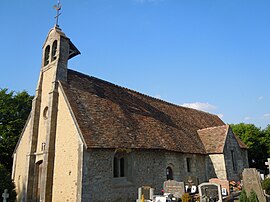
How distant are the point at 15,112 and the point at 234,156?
81.2 ft

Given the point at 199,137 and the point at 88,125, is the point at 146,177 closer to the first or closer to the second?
the point at 88,125

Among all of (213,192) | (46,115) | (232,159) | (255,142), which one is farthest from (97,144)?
(255,142)

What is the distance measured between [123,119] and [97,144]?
13.5 ft

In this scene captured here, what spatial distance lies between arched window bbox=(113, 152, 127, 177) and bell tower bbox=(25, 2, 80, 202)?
410cm

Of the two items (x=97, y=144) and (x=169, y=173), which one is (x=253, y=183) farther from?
(x=97, y=144)

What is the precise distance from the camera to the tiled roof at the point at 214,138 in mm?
21750

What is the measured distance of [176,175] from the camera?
1908cm

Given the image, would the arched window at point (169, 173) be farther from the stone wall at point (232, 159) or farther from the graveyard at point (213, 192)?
Result: the stone wall at point (232, 159)

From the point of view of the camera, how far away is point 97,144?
1405 centimetres

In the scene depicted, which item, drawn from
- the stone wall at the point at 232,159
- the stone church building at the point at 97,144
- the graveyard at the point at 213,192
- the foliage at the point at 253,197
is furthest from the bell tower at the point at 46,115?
the stone wall at the point at 232,159

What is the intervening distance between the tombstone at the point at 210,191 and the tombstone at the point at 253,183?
5.12ft

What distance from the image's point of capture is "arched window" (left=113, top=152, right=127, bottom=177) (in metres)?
15.8

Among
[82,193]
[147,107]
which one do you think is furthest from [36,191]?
[147,107]

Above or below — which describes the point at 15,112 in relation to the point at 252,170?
above
